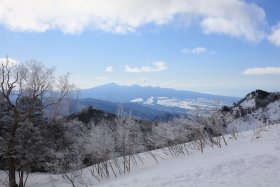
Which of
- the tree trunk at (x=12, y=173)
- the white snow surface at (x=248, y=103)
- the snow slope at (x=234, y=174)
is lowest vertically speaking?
the tree trunk at (x=12, y=173)

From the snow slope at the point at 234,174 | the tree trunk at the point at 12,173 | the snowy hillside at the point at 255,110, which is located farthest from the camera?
the snowy hillside at the point at 255,110

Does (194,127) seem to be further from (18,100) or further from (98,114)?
(98,114)

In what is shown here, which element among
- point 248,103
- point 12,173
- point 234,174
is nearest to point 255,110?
point 248,103

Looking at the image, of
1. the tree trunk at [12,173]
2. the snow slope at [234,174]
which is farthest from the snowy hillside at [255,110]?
the snow slope at [234,174]

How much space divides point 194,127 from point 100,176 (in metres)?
10.6

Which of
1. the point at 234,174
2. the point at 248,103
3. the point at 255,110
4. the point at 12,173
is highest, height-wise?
the point at 248,103

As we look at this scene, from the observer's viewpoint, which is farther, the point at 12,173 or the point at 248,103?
the point at 248,103

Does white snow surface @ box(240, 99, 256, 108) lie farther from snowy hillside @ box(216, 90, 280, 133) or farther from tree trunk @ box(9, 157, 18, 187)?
tree trunk @ box(9, 157, 18, 187)

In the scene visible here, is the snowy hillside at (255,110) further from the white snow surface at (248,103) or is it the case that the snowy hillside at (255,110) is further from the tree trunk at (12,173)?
the tree trunk at (12,173)

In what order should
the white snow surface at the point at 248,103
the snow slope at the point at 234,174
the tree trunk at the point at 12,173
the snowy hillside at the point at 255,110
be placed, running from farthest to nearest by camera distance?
the white snow surface at the point at 248,103, the snowy hillside at the point at 255,110, the tree trunk at the point at 12,173, the snow slope at the point at 234,174

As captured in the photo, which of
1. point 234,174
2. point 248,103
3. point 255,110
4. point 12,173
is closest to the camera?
point 234,174

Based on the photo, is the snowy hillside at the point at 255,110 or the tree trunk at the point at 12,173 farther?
the snowy hillside at the point at 255,110

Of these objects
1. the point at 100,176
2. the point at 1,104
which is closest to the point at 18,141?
the point at 1,104

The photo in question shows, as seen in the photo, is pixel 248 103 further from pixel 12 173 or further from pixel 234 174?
pixel 234 174
